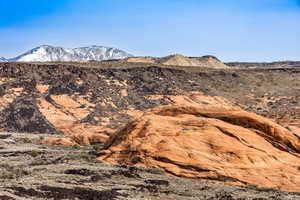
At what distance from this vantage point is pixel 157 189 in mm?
24344

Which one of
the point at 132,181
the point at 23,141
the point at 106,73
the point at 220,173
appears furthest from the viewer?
the point at 106,73

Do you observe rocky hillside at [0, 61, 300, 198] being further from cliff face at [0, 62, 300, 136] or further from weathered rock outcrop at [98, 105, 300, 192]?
cliff face at [0, 62, 300, 136]

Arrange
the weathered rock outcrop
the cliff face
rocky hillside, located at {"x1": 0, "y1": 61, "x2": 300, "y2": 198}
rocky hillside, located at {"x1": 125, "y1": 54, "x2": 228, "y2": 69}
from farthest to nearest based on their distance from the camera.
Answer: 1. rocky hillside, located at {"x1": 125, "y1": 54, "x2": 228, "y2": 69}
2. the cliff face
3. rocky hillside, located at {"x1": 0, "y1": 61, "x2": 300, "y2": 198}
4. the weathered rock outcrop

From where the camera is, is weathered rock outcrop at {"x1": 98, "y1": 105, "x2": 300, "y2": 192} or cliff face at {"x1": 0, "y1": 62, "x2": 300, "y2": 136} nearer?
weathered rock outcrop at {"x1": 98, "y1": 105, "x2": 300, "y2": 192}

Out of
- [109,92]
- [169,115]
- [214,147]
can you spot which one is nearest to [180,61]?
[109,92]

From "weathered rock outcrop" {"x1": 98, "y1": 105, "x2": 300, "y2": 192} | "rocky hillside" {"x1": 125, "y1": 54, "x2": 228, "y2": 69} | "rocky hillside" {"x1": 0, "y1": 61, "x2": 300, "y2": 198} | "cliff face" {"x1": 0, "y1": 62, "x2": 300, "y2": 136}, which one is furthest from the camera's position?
"rocky hillside" {"x1": 125, "y1": 54, "x2": 228, "y2": 69}

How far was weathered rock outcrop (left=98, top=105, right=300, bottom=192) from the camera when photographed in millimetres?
29375

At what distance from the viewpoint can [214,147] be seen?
105ft

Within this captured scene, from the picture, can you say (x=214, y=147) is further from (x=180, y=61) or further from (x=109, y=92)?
(x=180, y=61)

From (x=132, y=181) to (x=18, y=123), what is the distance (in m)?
47.8

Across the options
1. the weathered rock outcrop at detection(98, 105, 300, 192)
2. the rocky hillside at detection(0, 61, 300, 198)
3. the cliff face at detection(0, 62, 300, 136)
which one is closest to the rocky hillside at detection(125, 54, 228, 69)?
the rocky hillside at detection(0, 61, 300, 198)

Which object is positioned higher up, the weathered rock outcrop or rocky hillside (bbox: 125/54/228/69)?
rocky hillside (bbox: 125/54/228/69)

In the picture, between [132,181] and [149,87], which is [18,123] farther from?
[132,181]

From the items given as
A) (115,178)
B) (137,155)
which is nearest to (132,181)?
(115,178)
